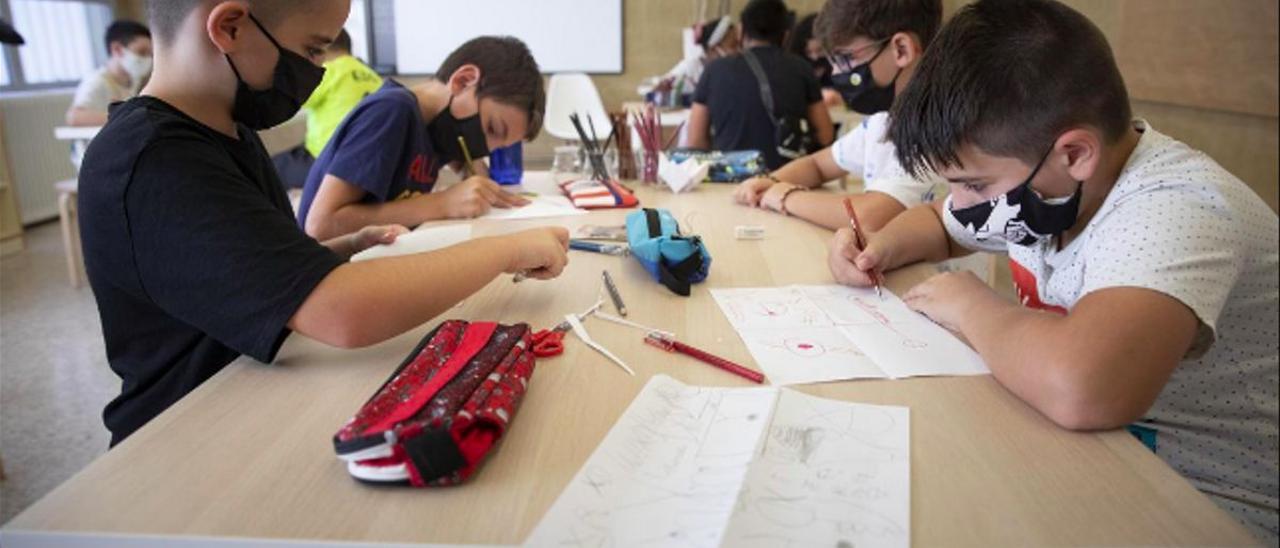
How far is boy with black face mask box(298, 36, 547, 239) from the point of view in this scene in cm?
165

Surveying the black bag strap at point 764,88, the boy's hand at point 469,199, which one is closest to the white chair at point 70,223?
the boy's hand at point 469,199

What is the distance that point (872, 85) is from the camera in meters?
1.70

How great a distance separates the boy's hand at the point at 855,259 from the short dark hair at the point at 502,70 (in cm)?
91

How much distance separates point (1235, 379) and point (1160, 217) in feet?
1.04

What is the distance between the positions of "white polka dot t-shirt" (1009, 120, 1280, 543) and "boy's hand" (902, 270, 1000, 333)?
108mm

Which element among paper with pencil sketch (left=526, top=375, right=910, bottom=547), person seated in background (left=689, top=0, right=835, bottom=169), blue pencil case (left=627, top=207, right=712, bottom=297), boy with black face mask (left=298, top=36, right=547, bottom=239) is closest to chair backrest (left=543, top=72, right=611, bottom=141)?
person seated in background (left=689, top=0, right=835, bottom=169)

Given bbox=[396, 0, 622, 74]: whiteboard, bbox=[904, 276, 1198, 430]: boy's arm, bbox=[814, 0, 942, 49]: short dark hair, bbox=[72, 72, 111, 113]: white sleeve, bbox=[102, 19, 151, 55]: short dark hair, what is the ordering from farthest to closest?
Answer: bbox=[396, 0, 622, 74]: whiteboard
bbox=[102, 19, 151, 55]: short dark hair
bbox=[72, 72, 111, 113]: white sleeve
bbox=[814, 0, 942, 49]: short dark hair
bbox=[904, 276, 1198, 430]: boy's arm

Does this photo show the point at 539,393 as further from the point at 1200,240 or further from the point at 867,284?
the point at 1200,240

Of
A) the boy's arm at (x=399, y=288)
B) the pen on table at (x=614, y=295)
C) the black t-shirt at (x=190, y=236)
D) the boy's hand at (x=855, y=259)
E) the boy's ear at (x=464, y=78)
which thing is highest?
the boy's ear at (x=464, y=78)

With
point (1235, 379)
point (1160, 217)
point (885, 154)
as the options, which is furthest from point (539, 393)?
point (885, 154)

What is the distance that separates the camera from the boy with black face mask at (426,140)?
5.42 ft

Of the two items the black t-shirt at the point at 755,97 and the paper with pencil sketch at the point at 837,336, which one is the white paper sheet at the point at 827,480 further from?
the black t-shirt at the point at 755,97

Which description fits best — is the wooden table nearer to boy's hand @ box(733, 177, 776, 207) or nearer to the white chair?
boy's hand @ box(733, 177, 776, 207)

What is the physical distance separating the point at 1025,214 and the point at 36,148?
5.57 meters
